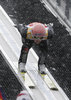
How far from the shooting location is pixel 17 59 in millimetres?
10336

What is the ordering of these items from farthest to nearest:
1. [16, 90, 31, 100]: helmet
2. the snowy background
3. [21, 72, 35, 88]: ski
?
the snowy background < [21, 72, 35, 88]: ski < [16, 90, 31, 100]: helmet

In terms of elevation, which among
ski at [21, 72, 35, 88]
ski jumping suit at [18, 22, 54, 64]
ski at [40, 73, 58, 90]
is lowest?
ski at [40, 73, 58, 90]

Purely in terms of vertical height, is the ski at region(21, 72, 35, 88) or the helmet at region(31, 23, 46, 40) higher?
the helmet at region(31, 23, 46, 40)

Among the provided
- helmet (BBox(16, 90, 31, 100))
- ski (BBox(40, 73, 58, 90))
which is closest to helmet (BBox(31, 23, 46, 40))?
helmet (BBox(16, 90, 31, 100))

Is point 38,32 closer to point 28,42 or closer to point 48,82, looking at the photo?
point 28,42

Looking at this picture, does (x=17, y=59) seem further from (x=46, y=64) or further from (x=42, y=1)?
(x=42, y=1)

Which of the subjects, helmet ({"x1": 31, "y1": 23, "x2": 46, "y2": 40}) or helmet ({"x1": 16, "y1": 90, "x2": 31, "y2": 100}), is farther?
helmet ({"x1": 31, "y1": 23, "x2": 46, "y2": 40})

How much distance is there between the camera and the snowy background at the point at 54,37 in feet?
33.3

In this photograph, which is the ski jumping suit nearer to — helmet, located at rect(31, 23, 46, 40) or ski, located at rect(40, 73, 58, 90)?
helmet, located at rect(31, 23, 46, 40)

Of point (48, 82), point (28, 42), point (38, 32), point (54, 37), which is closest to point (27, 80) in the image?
point (48, 82)

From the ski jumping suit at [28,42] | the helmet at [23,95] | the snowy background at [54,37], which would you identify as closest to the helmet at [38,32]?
the ski jumping suit at [28,42]

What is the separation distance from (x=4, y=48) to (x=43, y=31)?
6.50 ft

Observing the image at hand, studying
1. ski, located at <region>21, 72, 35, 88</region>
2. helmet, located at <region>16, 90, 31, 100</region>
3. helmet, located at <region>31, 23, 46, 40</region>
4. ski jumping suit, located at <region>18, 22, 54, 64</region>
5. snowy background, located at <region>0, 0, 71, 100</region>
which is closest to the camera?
helmet, located at <region>16, 90, 31, 100</region>

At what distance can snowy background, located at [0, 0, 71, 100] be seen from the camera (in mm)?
10156
